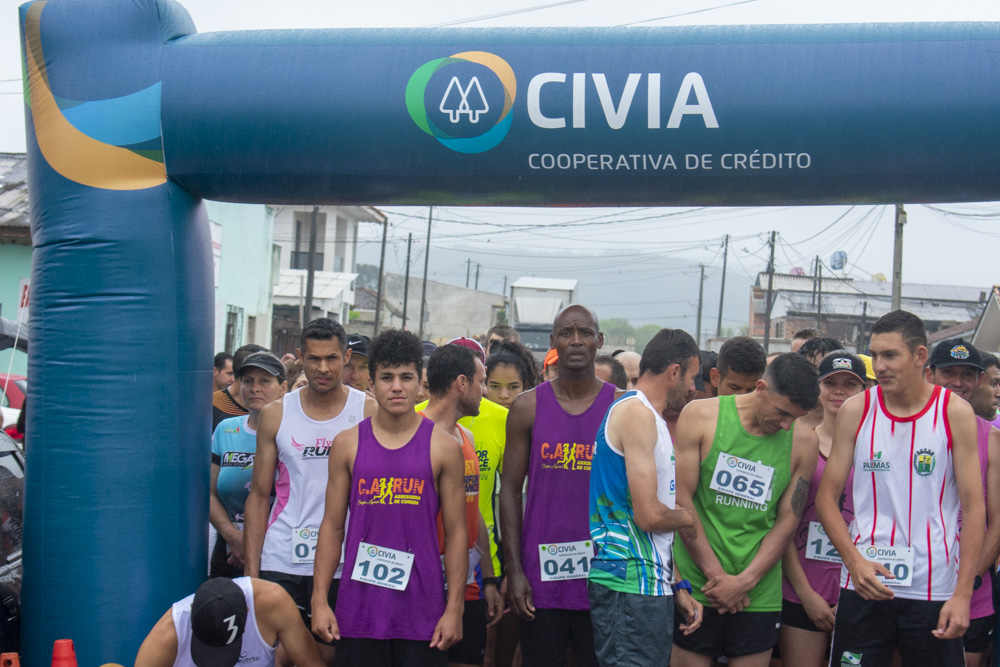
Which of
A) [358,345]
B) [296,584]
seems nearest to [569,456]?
[296,584]

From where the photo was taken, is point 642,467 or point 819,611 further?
point 819,611

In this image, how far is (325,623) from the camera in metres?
3.72

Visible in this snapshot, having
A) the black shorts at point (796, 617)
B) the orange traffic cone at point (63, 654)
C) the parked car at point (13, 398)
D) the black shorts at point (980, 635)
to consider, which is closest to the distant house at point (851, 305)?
the parked car at point (13, 398)

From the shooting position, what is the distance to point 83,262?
156 inches

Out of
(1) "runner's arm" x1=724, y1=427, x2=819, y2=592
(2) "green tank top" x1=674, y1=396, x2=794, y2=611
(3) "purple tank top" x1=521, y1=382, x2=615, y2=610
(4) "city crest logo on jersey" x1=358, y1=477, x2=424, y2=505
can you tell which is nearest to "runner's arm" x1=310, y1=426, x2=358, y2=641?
(4) "city crest logo on jersey" x1=358, y1=477, x2=424, y2=505

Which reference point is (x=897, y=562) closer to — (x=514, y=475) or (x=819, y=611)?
(x=819, y=611)

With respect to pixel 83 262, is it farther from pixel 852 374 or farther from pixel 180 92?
pixel 852 374

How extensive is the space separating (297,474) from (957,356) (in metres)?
3.59

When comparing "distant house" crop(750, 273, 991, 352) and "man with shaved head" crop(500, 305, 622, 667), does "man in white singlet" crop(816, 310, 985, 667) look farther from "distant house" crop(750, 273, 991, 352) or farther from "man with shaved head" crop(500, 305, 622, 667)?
"distant house" crop(750, 273, 991, 352)

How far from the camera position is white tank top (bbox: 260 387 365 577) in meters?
4.27

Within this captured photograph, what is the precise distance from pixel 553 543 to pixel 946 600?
1.70 metres

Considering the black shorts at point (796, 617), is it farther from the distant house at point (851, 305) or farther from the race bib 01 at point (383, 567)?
the distant house at point (851, 305)

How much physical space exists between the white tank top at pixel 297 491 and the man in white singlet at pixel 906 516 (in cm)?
236

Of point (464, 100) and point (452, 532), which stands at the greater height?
point (464, 100)
